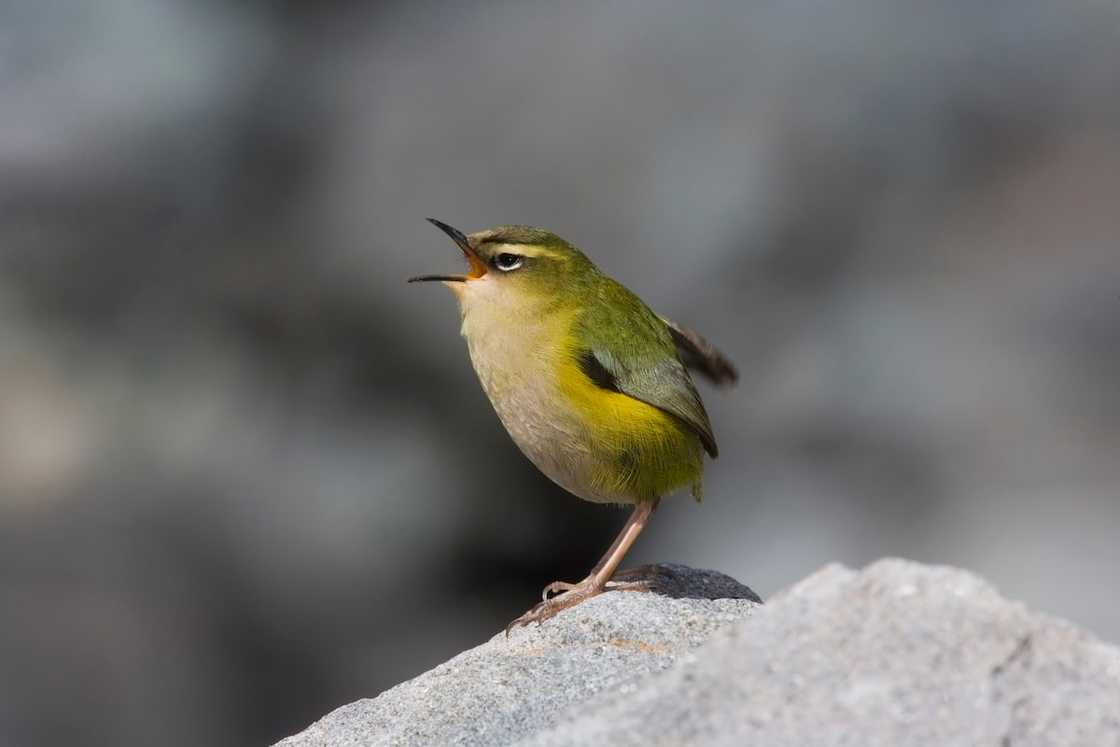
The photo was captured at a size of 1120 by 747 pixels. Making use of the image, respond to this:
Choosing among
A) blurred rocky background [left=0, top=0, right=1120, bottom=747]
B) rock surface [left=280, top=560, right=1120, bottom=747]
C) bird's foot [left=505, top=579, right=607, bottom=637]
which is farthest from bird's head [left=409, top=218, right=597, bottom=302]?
blurred rocky background [left=0, top=0, right=1120, bottom=747]

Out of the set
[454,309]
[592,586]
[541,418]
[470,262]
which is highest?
[454,309]

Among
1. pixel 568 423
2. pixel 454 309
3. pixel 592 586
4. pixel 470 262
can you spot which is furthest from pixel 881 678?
pixel 454 309

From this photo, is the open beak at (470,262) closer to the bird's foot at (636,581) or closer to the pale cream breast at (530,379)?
the pale cream breast at (530,379)

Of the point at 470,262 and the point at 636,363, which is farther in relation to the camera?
the point at 470,262

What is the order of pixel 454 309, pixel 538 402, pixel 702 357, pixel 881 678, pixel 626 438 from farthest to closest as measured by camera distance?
pixel 454 309
pixel 702 357
pixel 626 438
pixel 538 402
pixel 881 678

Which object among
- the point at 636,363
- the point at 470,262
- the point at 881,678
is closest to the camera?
the point at 881,678

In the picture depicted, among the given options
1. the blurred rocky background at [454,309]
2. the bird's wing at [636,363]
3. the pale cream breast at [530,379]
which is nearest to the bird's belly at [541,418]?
the pale cream breast at [530,379]

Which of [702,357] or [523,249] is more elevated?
[702,357]

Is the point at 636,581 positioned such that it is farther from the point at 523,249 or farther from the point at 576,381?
the point at 523,249
